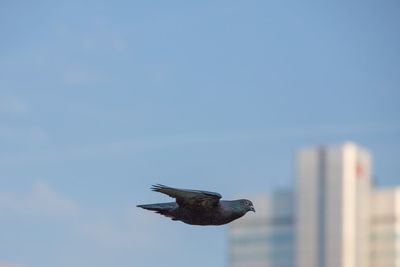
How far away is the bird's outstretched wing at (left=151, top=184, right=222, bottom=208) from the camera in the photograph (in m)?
17.7

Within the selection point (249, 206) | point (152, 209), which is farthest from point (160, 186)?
point (249, 206)

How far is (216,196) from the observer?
17875 millimetres

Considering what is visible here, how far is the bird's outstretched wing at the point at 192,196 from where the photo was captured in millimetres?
17719

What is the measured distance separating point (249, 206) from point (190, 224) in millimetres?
1416

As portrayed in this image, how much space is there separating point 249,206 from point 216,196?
1070 millimetres

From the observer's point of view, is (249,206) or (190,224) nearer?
(190,224)

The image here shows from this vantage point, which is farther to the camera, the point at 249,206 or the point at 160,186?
the point at 249,206

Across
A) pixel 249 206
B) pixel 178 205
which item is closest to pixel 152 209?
pixel 178 205

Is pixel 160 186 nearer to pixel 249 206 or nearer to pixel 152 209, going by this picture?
pixel 152 209

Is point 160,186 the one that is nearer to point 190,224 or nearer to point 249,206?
point 190,224

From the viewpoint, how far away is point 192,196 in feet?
58.3

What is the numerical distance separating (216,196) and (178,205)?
48 centimetres

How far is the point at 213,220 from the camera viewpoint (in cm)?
1788
